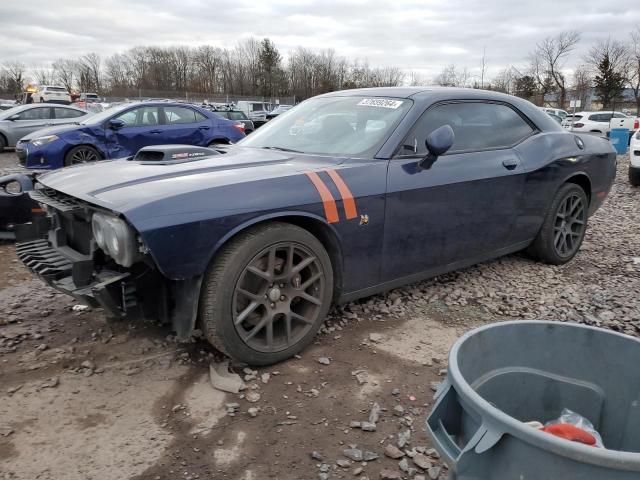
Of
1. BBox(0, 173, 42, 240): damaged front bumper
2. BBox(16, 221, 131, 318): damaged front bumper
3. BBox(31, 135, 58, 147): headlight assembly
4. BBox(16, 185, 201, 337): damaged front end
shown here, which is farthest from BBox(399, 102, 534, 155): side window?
BBox(31, 135, 58, 147): headlight assembly

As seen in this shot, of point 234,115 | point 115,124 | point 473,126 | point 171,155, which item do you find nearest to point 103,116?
point 115,124

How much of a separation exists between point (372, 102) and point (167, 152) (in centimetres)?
146

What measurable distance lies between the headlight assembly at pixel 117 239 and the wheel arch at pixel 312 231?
1.22 ft

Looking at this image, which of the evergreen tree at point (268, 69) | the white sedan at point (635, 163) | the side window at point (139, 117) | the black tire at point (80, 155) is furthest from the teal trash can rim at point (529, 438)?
the evergreen tree at point (268, 69)

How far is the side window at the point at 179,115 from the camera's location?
1005cm

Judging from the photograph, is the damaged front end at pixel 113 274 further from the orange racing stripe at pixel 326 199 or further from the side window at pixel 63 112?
the side window at pixel 63 112

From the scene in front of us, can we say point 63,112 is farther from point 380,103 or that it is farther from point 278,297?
point 278,297

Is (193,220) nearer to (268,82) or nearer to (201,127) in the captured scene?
(201,127)

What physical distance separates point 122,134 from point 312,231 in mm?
7735

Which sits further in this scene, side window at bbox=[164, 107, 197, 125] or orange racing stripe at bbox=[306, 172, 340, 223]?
side window at bbox=[164, 107, 197, 125]

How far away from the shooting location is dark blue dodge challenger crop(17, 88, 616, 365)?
8.05 ft

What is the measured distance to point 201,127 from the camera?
1031 centimetres

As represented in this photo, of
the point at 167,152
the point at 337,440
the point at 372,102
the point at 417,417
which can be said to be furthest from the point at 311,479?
the point at 372,102

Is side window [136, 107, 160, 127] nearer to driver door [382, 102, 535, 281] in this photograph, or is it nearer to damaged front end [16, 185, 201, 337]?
damaged front end [16, 185, 201, 337]
